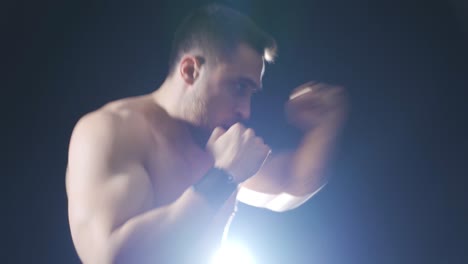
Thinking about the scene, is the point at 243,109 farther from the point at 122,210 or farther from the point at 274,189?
the point at 122,210

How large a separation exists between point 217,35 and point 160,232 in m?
0.40

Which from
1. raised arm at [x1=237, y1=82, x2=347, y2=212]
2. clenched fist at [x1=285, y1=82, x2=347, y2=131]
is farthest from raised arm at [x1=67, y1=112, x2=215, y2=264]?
clenched fist at [x1=285, y1=82, x2=347, y2=131]

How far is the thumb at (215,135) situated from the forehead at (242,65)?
107 mm

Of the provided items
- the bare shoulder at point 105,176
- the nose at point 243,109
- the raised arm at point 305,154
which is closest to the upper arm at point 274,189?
the raised arm at point 305,154

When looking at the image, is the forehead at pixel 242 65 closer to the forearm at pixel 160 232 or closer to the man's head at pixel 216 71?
the man's head at pixel 216 71

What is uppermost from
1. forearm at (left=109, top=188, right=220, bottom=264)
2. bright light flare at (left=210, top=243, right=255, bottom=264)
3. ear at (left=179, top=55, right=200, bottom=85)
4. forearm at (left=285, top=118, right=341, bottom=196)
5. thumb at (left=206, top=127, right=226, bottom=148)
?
ear at (left=179, top=55, right=200, bottom=85)

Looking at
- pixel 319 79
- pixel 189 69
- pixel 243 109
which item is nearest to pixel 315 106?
pixel 319 79

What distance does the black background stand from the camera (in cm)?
97

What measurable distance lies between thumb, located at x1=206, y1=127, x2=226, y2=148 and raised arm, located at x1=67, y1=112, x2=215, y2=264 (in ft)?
0.39

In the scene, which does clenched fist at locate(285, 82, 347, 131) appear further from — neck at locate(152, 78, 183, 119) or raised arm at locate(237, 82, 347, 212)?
neck at locate(152, 78, 183, 119)

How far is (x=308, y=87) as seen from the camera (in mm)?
1097

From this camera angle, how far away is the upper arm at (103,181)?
2.70 feet

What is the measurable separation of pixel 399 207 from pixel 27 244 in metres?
0.77

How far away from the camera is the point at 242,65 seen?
983 millimetres
